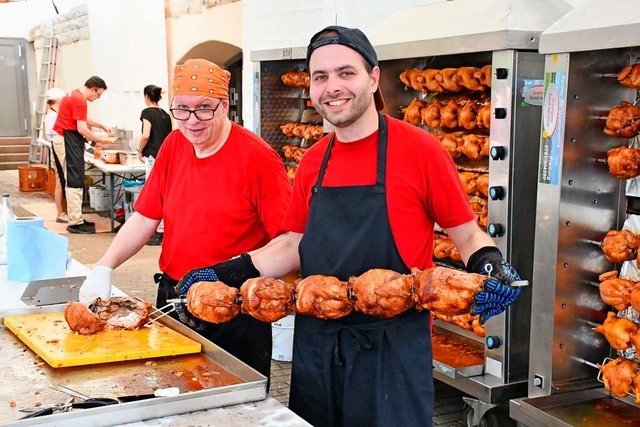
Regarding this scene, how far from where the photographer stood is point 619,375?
11.9 ft

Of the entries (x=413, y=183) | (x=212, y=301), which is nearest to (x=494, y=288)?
(x=413, y=183)

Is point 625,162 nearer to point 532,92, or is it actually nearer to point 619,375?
point 532,92

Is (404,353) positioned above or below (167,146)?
below

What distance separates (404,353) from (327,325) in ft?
1.00

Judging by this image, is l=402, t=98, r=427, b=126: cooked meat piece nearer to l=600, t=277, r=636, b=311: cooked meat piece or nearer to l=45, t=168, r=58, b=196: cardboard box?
l=600, t=277, r=636, b=311: cooked meat piece

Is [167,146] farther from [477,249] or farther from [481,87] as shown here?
[481,87]

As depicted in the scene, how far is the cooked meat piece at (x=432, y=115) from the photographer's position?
5.05 m

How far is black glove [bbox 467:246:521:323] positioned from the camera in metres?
2.34

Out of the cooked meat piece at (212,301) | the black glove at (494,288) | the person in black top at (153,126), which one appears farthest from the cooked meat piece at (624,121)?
the person in black top at (153,126)

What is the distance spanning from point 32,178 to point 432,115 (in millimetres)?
12505

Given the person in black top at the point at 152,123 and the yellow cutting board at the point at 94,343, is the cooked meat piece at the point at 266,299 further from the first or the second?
the person in black top at the point at 152,123

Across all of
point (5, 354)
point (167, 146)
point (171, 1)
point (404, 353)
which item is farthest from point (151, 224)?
point (171, 1)

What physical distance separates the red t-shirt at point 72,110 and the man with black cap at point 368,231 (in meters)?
8.75

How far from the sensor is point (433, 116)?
5.05 m
